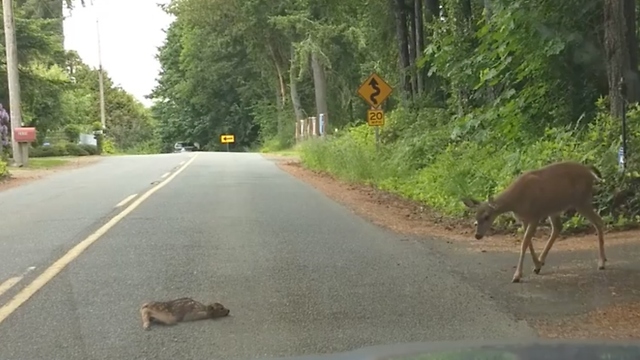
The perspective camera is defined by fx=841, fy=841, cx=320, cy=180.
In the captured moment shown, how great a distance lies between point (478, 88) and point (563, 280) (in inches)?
508

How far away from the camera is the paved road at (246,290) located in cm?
617

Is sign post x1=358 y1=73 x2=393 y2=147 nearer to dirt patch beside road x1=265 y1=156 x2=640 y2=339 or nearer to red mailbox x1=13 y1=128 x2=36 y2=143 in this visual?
dirt patch beside road x1=265 y1=156 x2=640 y2=339

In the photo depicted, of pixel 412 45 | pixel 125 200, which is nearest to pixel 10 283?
pixel 125 200

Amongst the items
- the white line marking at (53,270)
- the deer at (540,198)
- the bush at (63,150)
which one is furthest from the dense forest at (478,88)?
the bush at (63,150)

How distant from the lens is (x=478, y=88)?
20609 mm

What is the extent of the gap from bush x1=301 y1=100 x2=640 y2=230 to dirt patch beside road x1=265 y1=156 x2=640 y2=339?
855 mm

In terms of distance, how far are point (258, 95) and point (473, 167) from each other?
53993 millimetres

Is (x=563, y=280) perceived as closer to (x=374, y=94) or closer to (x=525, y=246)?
(x=525, y=246)

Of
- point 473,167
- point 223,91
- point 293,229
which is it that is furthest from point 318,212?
point 223,91

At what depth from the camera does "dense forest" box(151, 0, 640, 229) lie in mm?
13156

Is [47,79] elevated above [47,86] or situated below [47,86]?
above

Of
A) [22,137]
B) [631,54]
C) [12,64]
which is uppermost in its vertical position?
[12,64]

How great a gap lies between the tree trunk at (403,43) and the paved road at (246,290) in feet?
48.1

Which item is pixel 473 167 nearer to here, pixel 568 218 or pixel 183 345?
pixel 568 218
